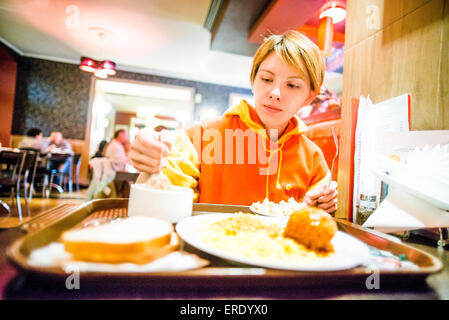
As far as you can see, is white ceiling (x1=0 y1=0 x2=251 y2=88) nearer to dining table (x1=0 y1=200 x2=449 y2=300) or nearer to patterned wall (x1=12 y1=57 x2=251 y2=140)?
patterned wall (x1=12 y1=57 x2=251 y2=140)

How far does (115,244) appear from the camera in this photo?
0.38m

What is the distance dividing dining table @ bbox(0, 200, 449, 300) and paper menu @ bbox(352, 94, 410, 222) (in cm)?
52

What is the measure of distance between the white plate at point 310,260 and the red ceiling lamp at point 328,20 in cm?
286

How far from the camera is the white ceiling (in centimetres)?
479

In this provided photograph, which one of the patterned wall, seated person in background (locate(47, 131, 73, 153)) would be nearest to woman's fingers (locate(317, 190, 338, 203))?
seated person in background (locate(47, 131, 73, 153))

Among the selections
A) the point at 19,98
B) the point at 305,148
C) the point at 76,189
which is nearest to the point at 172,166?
the point at 305,148

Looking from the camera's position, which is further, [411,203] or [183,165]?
[183,165]

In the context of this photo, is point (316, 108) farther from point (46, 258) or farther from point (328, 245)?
point (46, 258)

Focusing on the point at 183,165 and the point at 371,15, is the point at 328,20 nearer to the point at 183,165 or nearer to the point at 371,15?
the point at 371,15

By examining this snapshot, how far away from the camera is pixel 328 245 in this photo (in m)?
0.56

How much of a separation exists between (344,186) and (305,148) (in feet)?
1.03

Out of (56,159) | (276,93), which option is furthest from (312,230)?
(56,159)

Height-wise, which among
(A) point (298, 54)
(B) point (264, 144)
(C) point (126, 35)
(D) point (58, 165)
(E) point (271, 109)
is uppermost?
(C) point (126, 35)

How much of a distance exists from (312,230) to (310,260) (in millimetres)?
91
